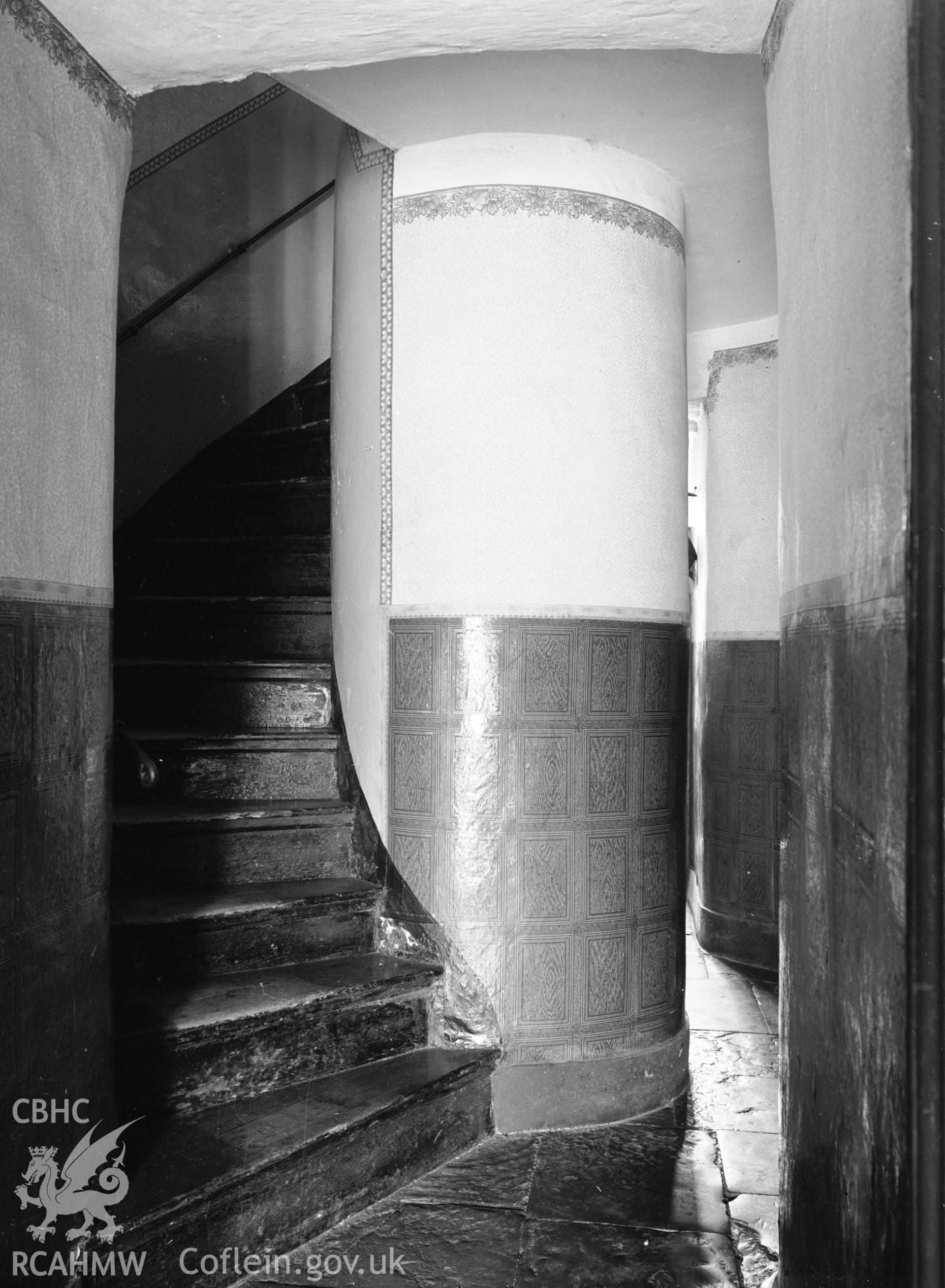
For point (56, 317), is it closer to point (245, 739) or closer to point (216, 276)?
point (245, 739)

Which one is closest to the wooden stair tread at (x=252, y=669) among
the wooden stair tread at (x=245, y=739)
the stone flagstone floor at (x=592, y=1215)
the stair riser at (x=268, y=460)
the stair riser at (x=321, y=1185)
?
the wooden stair tread at (x=245, y=739)

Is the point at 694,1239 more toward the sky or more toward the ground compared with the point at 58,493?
more toward the ground

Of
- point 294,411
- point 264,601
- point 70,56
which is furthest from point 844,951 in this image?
point 294,411

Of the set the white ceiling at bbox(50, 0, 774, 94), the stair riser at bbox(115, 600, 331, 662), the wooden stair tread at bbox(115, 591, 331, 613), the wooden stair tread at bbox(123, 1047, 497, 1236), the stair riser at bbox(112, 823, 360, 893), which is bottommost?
the wooden stair tread at bbox(123, 1047, 497, 1236)

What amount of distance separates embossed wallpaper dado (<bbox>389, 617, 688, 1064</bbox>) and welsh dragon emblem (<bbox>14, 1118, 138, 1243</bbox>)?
47.2 inches

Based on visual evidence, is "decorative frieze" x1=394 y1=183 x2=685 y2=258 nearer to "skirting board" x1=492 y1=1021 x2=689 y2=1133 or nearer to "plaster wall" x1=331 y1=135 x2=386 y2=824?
"plaster wall" x1=331 y1=135 x2=386 y2=824

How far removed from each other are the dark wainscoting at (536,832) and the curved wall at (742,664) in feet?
5.57

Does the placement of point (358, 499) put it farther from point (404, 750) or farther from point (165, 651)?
point (165, 651)

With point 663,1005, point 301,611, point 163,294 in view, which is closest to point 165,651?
point 301,611

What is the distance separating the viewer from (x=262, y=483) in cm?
470

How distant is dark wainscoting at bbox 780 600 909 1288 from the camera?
1.21 meters

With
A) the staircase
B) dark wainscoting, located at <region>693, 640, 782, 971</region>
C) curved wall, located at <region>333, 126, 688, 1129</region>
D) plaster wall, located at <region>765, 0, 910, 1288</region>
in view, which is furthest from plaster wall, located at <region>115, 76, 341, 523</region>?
plaster wall, located at <region>765, 0, 910, 1288</region>

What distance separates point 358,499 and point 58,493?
1.38 metres

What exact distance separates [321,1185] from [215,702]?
5.88ft
